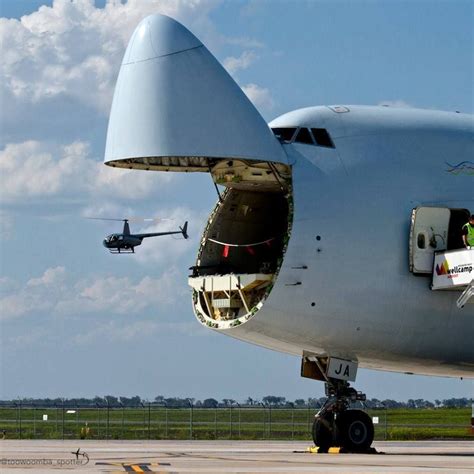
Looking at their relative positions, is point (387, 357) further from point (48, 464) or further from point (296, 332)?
point (48, 464)

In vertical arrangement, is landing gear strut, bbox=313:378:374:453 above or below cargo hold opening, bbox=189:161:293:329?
below

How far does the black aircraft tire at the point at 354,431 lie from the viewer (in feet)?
119

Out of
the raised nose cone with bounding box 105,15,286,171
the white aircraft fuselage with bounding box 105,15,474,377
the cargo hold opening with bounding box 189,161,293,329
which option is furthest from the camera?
the cargo hold opening with bounding box 189,161,293,329

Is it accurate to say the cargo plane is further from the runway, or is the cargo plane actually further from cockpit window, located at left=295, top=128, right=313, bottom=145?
the runway

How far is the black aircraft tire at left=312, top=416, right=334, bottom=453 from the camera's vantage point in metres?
36.7

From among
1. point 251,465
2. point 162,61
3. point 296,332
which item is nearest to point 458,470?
point 251,465

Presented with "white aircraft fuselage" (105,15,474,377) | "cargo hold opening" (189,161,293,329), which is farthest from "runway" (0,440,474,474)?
"cargo hold opening" (189,161,293,329)

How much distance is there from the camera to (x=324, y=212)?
34125 millimetres

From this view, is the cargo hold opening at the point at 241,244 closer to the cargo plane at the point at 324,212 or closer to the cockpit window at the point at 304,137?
the cargo plane at the point at 324,212

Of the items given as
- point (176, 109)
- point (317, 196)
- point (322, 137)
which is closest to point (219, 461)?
point (317, 196)

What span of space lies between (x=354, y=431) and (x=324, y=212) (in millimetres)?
6223

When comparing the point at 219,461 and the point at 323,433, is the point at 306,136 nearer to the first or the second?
the point at 323,433

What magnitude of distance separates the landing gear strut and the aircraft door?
157 inches

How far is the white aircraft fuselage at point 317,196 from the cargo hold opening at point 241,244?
52mm
